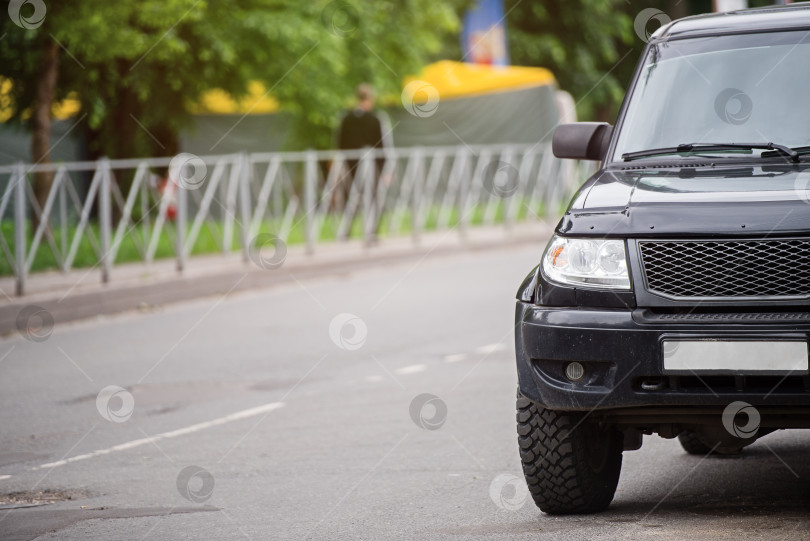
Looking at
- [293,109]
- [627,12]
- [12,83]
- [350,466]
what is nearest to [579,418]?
[350,466]

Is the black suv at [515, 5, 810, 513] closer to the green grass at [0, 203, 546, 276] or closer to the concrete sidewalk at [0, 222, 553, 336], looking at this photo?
the concrete sidewalk at [0, 222, 553, 336]

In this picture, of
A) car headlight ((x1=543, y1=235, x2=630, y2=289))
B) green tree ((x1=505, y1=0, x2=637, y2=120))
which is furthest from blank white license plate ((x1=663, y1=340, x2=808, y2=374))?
green tree ((x1=505, y1=0, x2=637, y2=120))

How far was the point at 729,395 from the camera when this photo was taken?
4801mm

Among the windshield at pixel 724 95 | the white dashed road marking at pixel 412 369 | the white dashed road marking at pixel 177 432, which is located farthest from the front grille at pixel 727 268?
the white dashed road marking at pixel 412 369

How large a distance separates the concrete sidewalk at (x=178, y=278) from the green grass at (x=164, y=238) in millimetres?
131

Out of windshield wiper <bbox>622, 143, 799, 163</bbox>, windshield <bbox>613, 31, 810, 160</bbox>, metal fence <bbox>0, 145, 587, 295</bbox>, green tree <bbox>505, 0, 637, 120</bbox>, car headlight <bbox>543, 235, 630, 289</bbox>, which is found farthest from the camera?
green tree <bbox>505, 0, 637, 120</bbox>

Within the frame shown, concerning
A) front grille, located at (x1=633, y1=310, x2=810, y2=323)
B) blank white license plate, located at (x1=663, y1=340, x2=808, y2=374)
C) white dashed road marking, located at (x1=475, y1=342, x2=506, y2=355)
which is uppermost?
white dashed road marking, located at (x1=475, y1=342, x2=506, y2=355)

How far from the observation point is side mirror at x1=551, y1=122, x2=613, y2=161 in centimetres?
611

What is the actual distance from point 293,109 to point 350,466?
18.8 meters

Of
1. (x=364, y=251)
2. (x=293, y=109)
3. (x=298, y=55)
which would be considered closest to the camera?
(x=364, y=251)

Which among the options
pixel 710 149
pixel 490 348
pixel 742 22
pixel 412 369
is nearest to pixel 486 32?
pixel 490 348

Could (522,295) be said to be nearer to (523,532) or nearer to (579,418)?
(579,418)

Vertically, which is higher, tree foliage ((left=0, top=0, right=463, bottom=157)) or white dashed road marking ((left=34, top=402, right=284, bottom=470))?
tree foliage ((left=0, top=0, right=463, bottom=157))

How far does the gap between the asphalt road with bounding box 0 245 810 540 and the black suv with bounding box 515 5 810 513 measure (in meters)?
0.35
